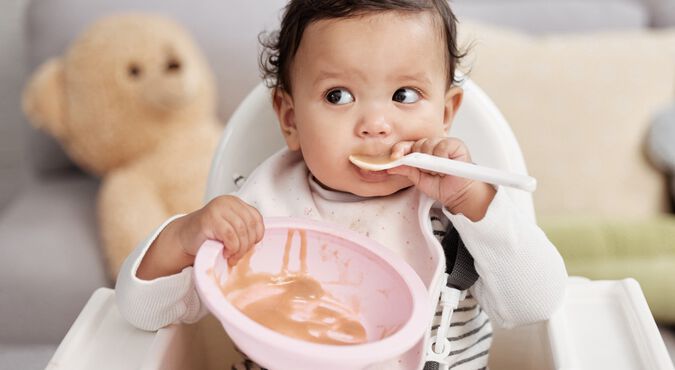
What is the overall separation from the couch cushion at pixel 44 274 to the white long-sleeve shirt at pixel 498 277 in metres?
0.77

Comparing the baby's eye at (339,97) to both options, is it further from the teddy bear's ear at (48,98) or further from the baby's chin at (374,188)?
the teddy bear's ear at (48,98)

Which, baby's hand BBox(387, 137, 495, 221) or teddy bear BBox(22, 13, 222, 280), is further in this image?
teddy bear BBox(22, 13, 222, 280)

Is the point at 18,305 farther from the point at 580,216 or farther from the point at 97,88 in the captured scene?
the point at 580,216

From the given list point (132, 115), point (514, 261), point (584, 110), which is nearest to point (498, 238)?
point (514, 261)

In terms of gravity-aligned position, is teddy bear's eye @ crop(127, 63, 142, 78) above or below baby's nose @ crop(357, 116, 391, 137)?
above

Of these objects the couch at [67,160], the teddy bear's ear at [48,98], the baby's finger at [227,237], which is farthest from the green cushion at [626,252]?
the teddy bear's ear at [48,98]

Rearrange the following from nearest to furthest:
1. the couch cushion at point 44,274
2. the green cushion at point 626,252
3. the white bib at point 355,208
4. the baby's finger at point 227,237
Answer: the baby's finger at point 227,237
the white bib at point 355,208
the green cushion at point 626,252
the couch cushion at point 44,274

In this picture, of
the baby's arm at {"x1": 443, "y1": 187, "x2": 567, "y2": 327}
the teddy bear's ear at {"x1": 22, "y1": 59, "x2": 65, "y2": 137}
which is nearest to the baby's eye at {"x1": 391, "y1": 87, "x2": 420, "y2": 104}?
the baby's arm at {"x1": 443, "y1": 187, "x2": 567, "y2": 327}

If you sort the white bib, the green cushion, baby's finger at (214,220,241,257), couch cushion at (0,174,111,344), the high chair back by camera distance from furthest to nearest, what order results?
1. couch cushion at (0,174,111,344)
2. the green cushion
3. the high chair back
4. the white bib
5. baby's finger at (214,220,241,257)

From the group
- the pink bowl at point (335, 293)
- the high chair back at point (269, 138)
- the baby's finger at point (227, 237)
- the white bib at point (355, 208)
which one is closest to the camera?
the pink bowl at point (335, 293)

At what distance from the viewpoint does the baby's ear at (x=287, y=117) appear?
0.92m

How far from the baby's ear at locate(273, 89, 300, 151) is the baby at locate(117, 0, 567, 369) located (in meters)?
0.04

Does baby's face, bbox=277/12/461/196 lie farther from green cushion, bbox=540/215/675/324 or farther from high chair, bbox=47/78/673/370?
green cushion, bbox=540/215/675/324

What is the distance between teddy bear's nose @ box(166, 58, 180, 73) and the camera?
1.59 m
